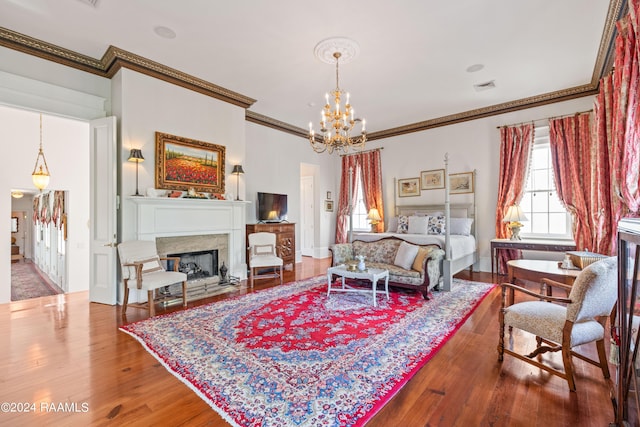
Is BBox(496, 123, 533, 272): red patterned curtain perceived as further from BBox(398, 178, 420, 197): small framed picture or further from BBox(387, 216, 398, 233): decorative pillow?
BBox(387, 216, 398, 233): decorative pillow

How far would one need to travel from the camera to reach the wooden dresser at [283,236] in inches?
230

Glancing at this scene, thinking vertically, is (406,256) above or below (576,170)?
below

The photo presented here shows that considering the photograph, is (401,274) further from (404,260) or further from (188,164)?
(188,164)

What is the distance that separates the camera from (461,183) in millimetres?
6398

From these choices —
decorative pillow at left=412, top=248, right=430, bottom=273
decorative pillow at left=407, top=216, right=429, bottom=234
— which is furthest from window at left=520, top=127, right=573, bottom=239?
decorative pillow at left=412, top=248, right=430, bottom=273

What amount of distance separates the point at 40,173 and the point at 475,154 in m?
8.17

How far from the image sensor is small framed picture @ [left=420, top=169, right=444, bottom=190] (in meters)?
6.69

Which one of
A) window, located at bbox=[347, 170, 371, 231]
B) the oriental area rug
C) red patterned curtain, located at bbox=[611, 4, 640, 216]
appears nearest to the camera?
the oriental area rug

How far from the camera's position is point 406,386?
205 cm

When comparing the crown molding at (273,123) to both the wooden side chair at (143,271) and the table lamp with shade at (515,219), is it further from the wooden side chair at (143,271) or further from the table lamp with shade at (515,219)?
the table lamp with shade at (515,219)

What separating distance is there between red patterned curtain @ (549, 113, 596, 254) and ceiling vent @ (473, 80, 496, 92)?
1405 mm

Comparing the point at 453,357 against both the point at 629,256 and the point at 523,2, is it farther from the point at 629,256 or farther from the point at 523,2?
the point at 523,2

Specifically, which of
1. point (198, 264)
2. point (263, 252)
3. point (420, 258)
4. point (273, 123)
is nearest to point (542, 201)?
point (420, 258)

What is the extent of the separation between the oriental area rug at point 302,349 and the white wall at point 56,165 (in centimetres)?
312
